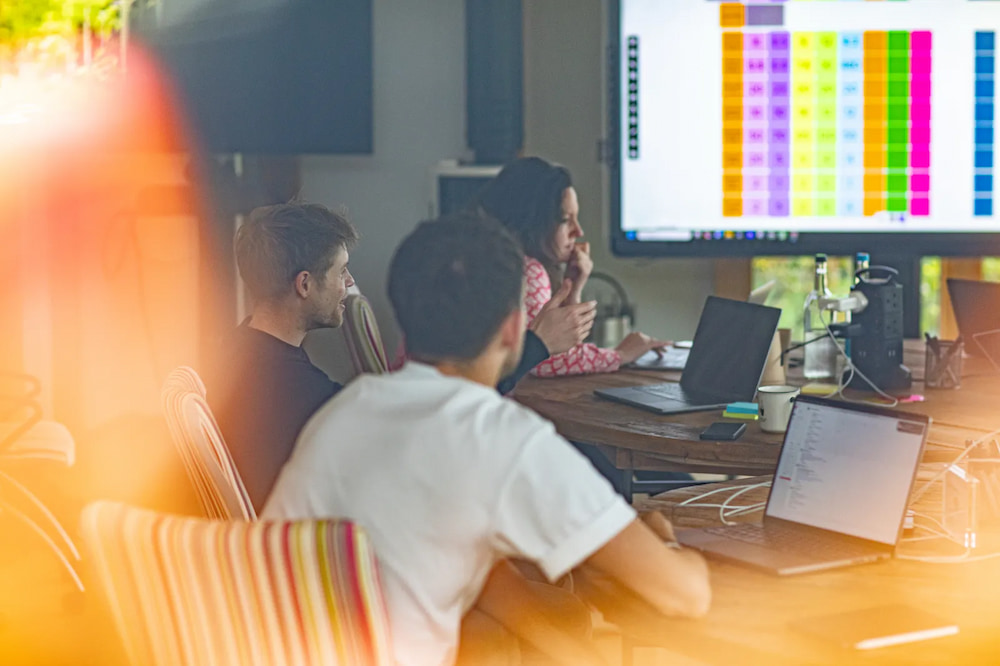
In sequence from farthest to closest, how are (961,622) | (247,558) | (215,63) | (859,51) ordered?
(215,63) → (859,51) → (961,622) → (247,558)

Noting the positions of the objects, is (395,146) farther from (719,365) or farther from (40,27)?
(719,365)

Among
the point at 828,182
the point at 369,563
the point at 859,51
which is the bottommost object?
the point at 369,563

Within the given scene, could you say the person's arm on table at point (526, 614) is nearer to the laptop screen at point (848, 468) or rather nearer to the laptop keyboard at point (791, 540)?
the laptop keyboard at point (791, 540)

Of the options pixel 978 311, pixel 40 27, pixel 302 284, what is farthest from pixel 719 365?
pixel 40 27

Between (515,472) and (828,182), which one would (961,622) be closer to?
(515,472)

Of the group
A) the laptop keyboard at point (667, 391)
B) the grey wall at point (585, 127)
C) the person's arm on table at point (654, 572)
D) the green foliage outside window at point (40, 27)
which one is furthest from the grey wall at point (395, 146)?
the person's arm on table at point (654, 572)

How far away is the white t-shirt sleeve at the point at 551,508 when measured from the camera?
4.22 ft

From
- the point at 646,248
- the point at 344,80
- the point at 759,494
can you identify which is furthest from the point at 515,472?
the point at 344,80

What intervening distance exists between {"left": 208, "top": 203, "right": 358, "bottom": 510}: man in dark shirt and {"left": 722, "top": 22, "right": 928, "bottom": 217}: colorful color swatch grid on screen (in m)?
1.56

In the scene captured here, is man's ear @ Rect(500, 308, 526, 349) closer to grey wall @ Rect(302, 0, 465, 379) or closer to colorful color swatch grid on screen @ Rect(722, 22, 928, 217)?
colorful color swatch grid on screen @ Rect(722, 22, 928, 217)

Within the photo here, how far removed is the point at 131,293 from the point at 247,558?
3608mm

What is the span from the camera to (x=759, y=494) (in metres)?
2.14

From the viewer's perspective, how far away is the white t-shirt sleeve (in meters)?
1.29

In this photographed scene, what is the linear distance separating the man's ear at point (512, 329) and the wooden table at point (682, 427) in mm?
844
